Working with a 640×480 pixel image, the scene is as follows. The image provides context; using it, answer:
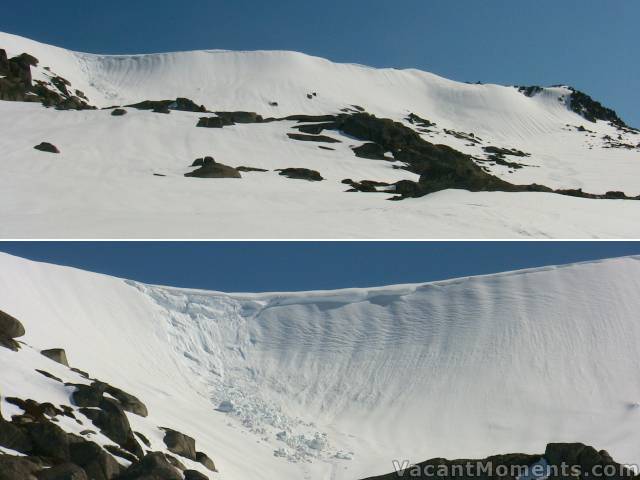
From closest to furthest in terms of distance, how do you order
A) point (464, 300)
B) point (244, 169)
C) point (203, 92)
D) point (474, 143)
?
1. point (244, 169)
2. point (464, 300)
3. point (474, 143)
4. point (203, 92)

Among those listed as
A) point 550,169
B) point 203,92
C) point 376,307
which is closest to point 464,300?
point 376,307

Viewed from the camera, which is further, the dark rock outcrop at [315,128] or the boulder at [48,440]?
the dark rock outcrop at [315,128]

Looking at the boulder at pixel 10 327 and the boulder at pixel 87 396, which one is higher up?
the boulder at pixel 10 327

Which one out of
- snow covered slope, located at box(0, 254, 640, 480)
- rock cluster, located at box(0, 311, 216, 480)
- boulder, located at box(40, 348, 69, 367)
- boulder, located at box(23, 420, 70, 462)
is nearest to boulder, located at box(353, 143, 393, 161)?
snow covered slope, located at box(0, 254, 640, 480)

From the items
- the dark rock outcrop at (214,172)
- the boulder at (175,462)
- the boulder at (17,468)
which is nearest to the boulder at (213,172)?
the dark rock outcrop at (214,172)

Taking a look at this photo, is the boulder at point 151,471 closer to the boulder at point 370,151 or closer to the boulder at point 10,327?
the boulder at point 10,327

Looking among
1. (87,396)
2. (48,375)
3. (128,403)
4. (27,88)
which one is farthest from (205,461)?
(27,88)

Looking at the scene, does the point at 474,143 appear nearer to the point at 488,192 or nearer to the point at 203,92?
the point at 203,92
